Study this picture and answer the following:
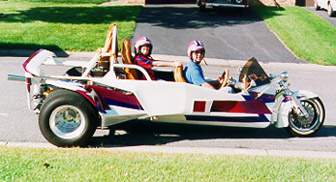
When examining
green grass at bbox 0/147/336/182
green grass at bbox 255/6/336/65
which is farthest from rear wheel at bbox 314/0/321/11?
green grass at bbox 0/147/336/182

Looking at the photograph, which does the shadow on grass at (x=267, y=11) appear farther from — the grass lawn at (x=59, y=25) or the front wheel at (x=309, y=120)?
the front wheel at (x=309, y=120)

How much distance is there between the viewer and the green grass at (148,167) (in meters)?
6.48

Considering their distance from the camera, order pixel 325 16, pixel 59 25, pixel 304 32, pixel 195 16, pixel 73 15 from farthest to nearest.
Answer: pixel 325 16 < pixel 195 16 < pixel 73 15 < pixel 304 32 < pixel 59 25

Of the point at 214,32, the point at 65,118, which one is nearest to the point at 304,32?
the point at 214,32

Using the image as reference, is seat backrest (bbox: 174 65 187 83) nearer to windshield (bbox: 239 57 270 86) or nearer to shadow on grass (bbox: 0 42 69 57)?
windshield (bbox: 239 57 270 86)

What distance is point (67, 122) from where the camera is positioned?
26.5ft

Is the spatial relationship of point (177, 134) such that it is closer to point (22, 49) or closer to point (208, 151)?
point (208, 151)

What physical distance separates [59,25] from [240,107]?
11.8 meters

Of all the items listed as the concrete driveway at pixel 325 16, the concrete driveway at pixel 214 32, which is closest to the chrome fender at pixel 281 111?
the concrete driveway at pixel 214 32

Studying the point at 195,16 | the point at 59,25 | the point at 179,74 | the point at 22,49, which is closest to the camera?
the point at 179,74

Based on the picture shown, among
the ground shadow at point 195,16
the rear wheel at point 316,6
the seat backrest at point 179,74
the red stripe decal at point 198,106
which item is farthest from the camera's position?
the rear wheel at point 316,6

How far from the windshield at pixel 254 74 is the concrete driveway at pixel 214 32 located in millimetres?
7617

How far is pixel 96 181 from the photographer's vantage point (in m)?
6.34

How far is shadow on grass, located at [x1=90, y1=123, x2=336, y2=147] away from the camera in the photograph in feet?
27.9
